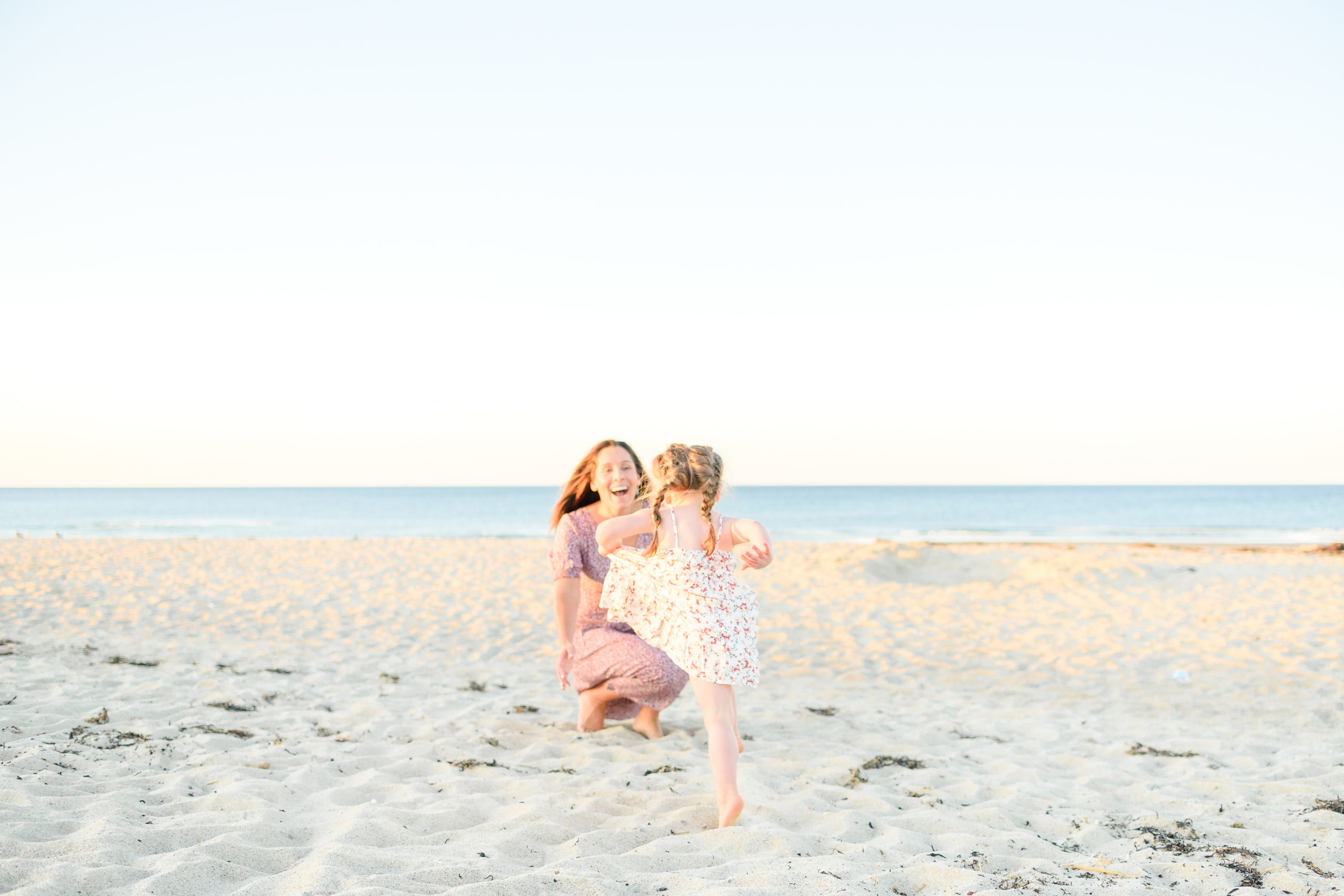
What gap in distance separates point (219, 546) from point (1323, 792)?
1628cm

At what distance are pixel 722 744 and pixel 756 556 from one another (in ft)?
2.36

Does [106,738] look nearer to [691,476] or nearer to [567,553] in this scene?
[567,553]

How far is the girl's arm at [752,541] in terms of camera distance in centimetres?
315

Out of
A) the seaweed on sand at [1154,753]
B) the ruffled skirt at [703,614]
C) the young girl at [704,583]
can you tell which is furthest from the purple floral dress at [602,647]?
the seaweed on sand at [1154,753]

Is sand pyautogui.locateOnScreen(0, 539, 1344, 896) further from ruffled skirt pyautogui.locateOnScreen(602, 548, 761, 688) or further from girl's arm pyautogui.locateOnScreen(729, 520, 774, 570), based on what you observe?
girl's arm pyautogui.locateOnScreen(729, 520, 774, 570)

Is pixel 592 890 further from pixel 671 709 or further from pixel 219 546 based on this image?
pixel 219 546

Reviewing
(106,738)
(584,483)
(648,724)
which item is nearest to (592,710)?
(648,724)

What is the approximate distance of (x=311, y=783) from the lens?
3.60 meters

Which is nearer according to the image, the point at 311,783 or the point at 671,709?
the point at 311,783

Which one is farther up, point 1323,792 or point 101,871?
point 101,871

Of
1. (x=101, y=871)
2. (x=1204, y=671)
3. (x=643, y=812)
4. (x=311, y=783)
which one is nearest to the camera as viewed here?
(x=101, y=871)

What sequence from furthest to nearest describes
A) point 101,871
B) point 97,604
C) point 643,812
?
point 97,604, point 643,812, point 101,871

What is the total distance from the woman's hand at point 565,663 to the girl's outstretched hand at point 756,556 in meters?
1.51

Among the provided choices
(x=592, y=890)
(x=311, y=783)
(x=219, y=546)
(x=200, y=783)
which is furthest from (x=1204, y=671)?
(x=219, y=546)
